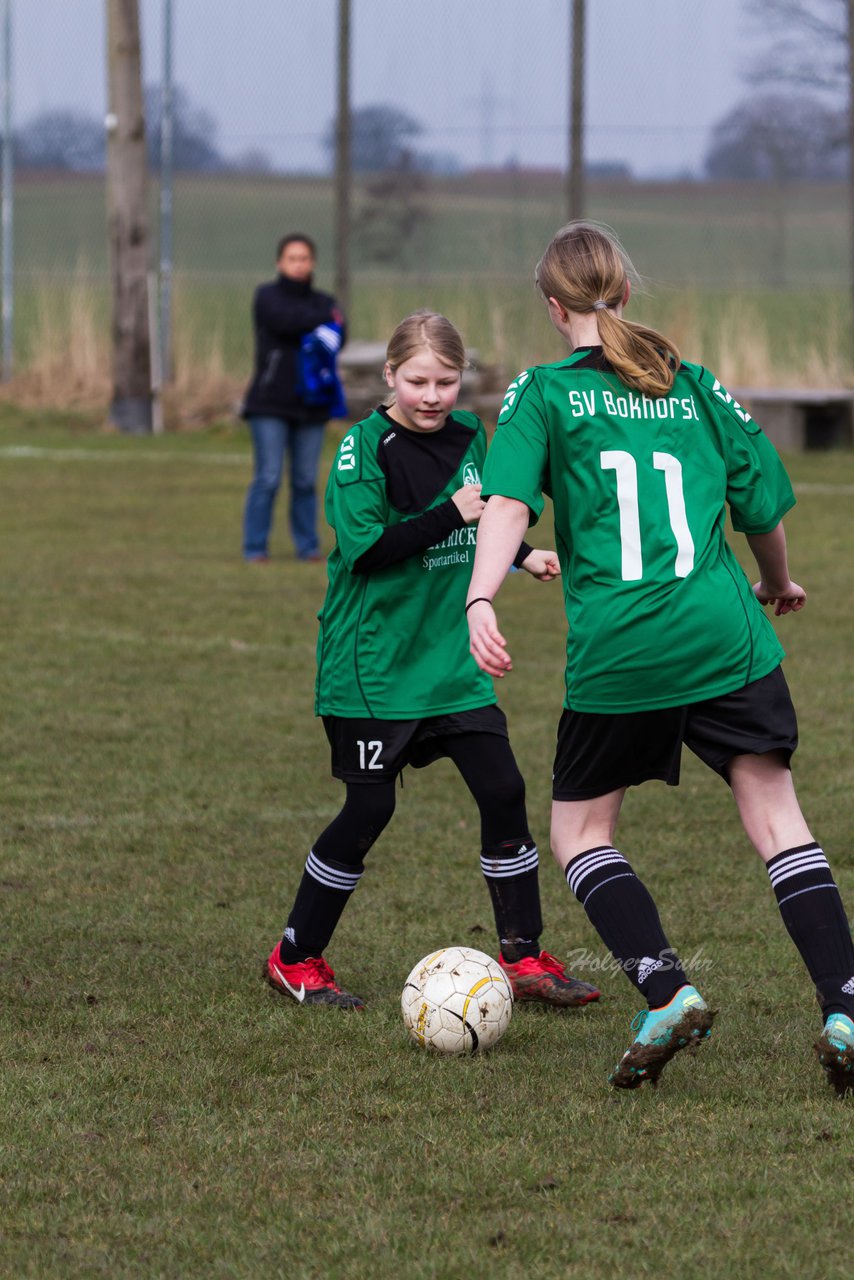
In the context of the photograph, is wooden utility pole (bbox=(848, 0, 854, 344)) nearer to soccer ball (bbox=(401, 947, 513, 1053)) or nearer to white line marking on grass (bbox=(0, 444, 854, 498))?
white line marking on grass (bbox=(0, 444, 854, 498))

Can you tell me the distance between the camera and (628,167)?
21.2m

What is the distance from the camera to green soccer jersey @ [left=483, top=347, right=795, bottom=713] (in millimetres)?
3512

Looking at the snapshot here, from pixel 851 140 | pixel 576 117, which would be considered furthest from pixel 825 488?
pixel 576 117

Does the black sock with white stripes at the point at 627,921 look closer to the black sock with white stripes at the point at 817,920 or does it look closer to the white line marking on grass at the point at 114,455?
the black sock with white stripes at the point at 817,920

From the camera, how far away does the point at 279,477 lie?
1113cm

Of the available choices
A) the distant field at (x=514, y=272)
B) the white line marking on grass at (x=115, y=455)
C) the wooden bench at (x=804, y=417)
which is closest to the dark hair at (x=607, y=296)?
the white line marking on grass at (x=115, y=455)

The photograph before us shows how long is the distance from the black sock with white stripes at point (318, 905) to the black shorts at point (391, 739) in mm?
223

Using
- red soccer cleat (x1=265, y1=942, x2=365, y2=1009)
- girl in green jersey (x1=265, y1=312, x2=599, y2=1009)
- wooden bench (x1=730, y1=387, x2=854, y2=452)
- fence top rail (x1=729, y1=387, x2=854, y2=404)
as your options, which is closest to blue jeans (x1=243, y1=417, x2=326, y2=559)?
fence top rail (x1=729, y1=387, x2=854, y2=404)

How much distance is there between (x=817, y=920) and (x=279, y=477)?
7932 mm

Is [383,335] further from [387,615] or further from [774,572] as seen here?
[774,572]

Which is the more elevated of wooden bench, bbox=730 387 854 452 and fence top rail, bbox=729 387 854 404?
fence top rail, bbox=729 387 854 404

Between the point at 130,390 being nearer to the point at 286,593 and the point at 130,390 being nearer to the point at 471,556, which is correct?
the point at 286,593

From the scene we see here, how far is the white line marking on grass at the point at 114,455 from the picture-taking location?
16.8 metres

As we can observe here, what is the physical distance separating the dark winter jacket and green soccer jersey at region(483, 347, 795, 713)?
25.2 ft
